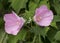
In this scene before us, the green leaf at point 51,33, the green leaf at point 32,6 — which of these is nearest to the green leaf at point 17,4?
the green leaf at point 32,6

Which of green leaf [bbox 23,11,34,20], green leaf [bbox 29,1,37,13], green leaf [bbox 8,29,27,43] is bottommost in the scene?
green leaf [bbox 8,29,27,43]

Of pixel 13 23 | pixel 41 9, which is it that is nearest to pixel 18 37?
pixel 13 23

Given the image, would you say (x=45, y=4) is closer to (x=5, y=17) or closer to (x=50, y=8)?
(x=50, y=8)

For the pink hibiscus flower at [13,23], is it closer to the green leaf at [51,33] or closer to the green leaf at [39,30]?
the green leaf at [39,30]

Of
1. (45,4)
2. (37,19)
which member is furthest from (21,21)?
(45,4)

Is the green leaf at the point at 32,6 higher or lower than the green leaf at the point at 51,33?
higher

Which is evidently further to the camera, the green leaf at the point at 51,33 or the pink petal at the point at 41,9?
the green leaf at the point at 51,33

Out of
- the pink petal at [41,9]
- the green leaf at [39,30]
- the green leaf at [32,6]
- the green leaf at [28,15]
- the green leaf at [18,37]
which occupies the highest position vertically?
the pink petal at [41,9]

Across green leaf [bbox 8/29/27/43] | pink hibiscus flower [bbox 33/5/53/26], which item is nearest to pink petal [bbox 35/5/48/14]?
pink hibiscus flower [bbox 33/5/53/26]

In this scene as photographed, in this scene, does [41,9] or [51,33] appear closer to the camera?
[41,9]

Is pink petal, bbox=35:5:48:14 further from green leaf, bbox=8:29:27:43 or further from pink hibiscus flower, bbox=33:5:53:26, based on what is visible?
green leaf, bbox=8:29:27:43

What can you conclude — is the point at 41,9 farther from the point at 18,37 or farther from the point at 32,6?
the point at 18,37
